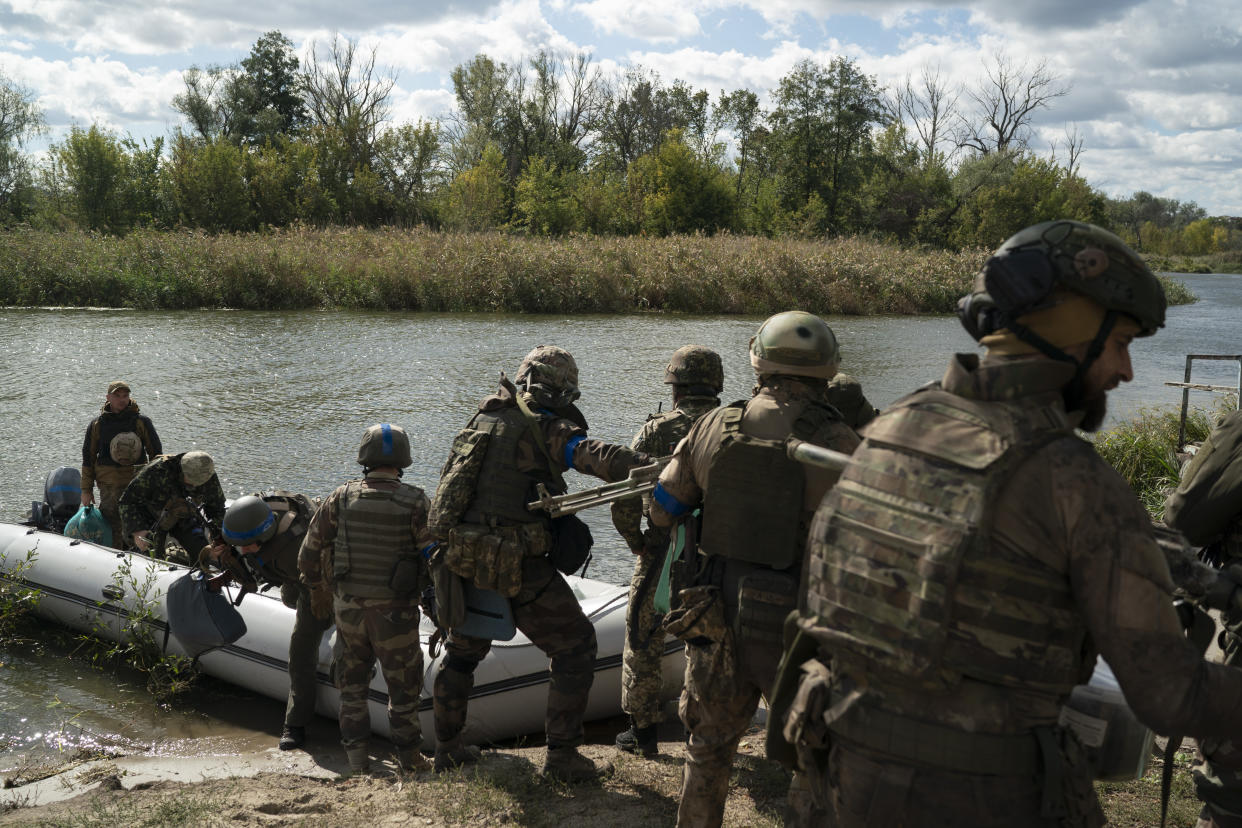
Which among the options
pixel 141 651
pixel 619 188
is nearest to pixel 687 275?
pixel 141 651

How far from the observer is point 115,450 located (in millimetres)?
7969

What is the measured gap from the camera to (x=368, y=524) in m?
4.75

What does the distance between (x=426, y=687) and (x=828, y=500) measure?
13.0ft

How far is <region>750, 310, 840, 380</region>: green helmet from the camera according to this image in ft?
10.7

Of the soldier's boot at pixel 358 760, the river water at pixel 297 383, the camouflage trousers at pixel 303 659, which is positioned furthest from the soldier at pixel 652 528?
the river water at pixel 297 383

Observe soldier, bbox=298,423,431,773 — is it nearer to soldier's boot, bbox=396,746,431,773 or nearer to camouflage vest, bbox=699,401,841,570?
soldier's boot, bbox=396,746,431,773

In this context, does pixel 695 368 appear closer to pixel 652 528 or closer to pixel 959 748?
pixel 652 528

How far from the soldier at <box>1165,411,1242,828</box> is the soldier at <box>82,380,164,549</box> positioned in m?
7.41

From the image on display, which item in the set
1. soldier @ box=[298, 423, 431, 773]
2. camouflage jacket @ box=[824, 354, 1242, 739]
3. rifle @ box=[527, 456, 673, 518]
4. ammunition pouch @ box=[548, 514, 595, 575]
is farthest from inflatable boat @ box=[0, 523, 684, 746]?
camouflage jacket @ box=[824, 354, 1242, 739]

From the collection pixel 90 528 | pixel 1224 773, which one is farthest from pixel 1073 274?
pixel 90 528

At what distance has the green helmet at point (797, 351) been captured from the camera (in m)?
3.26

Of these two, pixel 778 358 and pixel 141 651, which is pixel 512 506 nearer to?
pixel 778 358

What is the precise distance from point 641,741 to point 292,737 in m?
2.01

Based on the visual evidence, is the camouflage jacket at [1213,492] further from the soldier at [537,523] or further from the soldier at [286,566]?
the soldier at [286,566]
